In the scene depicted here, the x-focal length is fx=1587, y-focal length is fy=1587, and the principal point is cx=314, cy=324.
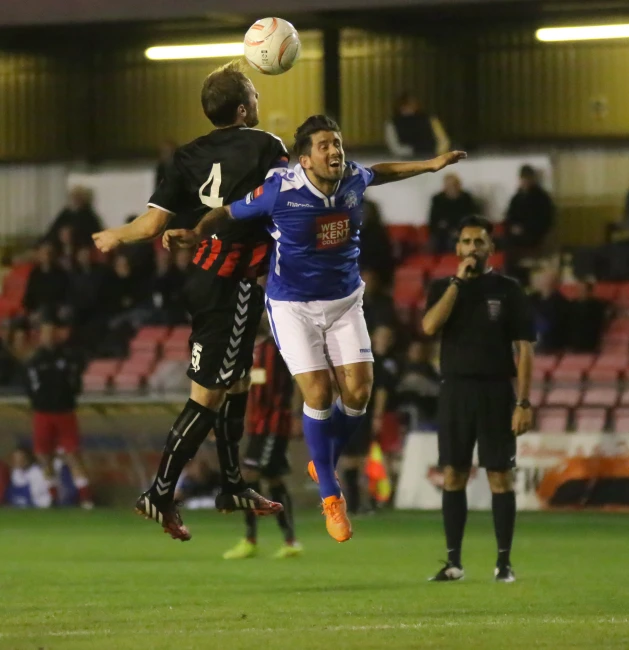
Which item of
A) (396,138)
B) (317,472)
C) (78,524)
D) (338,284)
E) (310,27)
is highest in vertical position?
(310,27)

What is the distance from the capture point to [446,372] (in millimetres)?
9969

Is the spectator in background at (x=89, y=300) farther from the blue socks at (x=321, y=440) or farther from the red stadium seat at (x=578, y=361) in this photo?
the blue socks at (x=321, y=440)

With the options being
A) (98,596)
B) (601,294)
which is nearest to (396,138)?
(601,294)

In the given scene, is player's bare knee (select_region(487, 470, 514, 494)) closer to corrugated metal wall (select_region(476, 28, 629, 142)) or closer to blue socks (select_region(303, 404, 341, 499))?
blue socks (select_region(303, 404, 341, 499))

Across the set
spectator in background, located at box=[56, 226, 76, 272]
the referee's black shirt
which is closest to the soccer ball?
the referee's black shirt

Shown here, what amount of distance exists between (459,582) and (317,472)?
2.11 m

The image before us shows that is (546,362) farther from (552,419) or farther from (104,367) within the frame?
(104,367)

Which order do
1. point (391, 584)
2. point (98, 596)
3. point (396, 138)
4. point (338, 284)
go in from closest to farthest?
1. point (338, 284)
2. point (98, 596)
3. point (391, 584)
4. point (396, 138)

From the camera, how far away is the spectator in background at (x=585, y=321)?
658 inches

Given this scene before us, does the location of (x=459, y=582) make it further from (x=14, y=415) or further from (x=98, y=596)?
(x=14, y=415)

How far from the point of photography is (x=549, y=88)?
21.4 metres

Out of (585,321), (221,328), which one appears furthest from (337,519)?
(585,321)

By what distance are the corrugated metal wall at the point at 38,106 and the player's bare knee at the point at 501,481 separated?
14.2m

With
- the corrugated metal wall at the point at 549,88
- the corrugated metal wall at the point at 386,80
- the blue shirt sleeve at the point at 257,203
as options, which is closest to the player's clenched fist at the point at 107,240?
the blue shirt sleeve at the point at 257,203
